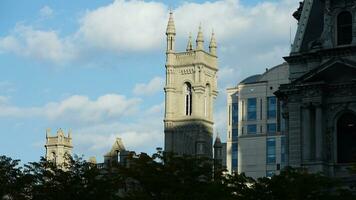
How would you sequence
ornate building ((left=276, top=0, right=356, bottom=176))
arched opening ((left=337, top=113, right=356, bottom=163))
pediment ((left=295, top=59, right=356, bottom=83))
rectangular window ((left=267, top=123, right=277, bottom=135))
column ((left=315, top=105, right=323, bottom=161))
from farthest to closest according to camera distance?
rectangular window ((left=267, top=123, right=277, bottom=135)) → arched opening ((left=337, top=113, right=356, bottom=163)) → ornate building ((left=276, top=0, right=356, bottom=176)) → column ((left=315, top=105, right=323, bottom=161)) → pediment ((left=295, top=59, right=356, bottom=83))

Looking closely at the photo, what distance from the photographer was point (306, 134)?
219 ft

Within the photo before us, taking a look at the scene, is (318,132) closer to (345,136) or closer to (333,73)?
(345,136)

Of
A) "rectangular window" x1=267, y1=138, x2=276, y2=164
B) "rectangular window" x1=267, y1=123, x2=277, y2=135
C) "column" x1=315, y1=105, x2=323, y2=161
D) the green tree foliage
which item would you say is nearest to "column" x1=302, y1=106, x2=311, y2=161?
"column" x1=315, y1=105, x2=323, y2=161

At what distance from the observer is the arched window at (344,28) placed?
67375 mm

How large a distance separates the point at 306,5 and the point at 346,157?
477 inches

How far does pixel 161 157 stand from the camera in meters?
62.4

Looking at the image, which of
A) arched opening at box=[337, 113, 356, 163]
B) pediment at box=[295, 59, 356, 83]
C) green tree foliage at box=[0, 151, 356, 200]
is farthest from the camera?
arched opening at box=[337, 113, 356, 163]

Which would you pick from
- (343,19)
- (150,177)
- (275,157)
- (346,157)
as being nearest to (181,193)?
(150,177)

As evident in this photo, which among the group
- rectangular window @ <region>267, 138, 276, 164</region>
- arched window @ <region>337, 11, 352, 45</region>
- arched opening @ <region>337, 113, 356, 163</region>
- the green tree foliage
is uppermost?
arched window @ <region>337, 11, 352, 45</region>

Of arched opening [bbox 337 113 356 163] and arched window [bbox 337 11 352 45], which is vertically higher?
arched window [bbox 337 11 352 45]

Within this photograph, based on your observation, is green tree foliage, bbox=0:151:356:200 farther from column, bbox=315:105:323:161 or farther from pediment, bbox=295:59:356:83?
pediment, bbox=295:59:356:83

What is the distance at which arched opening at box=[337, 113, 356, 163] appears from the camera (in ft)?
217

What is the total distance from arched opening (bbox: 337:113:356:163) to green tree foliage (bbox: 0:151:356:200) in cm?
402

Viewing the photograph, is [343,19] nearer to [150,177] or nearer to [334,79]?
[334,79]
